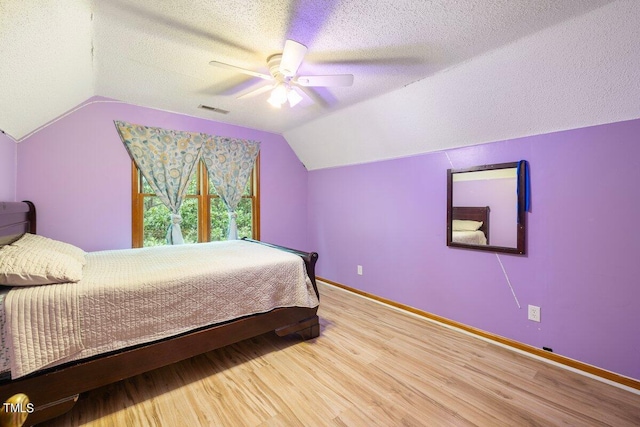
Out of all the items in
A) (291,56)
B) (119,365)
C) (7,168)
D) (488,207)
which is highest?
(291,56)

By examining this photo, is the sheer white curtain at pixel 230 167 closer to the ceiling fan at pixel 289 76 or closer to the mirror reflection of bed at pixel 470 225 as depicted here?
the ceiling fan at pixel 289 76

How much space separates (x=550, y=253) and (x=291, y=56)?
2440 mm

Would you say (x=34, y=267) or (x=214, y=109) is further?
(x=214, y=109)

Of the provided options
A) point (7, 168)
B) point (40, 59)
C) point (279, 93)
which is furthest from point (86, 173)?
point (279, 93)

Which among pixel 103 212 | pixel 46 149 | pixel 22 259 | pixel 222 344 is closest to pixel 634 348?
pixel 222 344

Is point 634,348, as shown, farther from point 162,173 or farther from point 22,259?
point 162,173

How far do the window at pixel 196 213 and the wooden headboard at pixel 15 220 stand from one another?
A: 31.2 inches

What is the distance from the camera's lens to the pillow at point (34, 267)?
1.35 metres

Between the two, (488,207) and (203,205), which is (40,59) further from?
(488,207)

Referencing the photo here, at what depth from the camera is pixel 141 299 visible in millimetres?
1612

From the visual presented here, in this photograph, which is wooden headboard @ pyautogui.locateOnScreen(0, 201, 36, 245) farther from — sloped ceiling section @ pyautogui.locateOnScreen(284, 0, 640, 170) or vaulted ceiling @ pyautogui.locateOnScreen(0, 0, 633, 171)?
sloped ceiling section @ pyautogui.locateOnScreen(284, 0, 640, 170)

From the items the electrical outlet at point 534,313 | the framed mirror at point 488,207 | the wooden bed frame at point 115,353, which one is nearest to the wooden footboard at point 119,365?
the wooden bed frame at point 115,353

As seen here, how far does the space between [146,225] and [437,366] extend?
3.34m

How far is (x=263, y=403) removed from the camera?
5.32 ft
